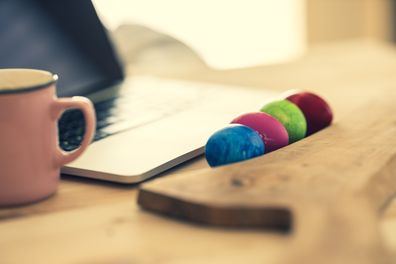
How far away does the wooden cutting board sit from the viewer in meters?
0.53

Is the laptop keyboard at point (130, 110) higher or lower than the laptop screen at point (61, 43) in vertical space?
lower

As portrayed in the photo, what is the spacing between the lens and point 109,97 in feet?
3.24

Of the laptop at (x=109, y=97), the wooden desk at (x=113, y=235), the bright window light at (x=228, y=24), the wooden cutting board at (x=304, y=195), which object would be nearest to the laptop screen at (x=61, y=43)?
the laptop at (x=109, y=97)

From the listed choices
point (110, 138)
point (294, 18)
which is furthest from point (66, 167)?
point (294, 18)

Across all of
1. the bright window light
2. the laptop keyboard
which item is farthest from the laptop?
the bright window light

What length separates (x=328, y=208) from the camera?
0.56 m

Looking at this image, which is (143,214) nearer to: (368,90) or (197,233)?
(197,233)

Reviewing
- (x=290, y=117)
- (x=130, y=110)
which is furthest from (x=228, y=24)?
(x=290, y=117)

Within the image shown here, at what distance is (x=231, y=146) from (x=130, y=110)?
10.0 inches

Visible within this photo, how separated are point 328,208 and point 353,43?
1069 mm

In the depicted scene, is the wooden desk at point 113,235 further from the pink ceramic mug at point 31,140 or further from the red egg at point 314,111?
the red egg at point 314,111

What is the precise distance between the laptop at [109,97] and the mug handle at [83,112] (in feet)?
0.14

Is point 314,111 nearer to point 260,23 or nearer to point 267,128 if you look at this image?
point 267,128

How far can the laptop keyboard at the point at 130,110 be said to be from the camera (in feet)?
2.66
